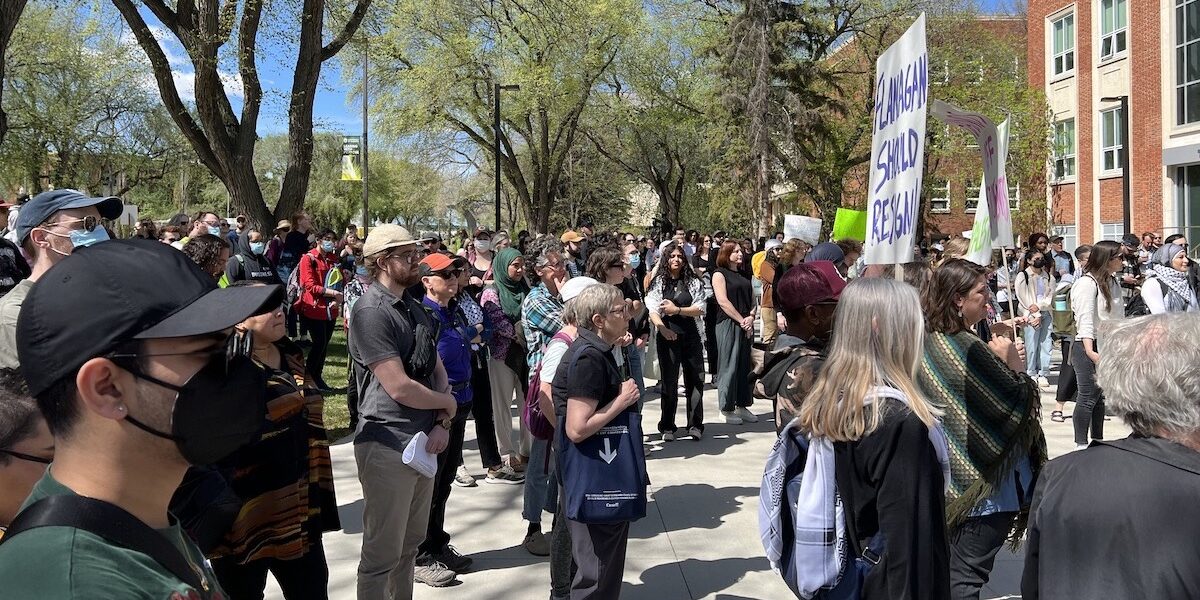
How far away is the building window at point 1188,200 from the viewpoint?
28.2 metres

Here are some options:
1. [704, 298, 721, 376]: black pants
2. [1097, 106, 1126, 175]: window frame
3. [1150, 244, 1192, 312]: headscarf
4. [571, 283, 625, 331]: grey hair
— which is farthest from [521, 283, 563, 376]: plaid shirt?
[1097, 106, 1126, 175]: window frame

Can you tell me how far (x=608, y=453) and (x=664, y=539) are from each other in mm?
2103

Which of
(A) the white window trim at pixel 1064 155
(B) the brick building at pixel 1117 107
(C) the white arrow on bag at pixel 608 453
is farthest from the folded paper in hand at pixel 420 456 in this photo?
(A) the white window trim at pixel 1064 155

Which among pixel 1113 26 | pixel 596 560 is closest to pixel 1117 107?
pixel 1113 26

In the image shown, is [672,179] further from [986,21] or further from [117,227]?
[117,227]

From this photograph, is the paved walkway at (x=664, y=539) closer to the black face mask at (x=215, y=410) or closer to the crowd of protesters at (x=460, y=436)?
the crowd of protesters at (x=460, y=436)

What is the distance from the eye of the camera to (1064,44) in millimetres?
34438

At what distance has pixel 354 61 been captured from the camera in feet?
113

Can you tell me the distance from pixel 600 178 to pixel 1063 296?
43.6 m

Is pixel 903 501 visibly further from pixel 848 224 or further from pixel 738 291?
pixel 848 224

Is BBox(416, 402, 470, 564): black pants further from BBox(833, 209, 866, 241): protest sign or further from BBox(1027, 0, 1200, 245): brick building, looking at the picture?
BBox(1027, 0, 1200, 245): brick building

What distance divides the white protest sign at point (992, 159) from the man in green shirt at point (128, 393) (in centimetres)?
495

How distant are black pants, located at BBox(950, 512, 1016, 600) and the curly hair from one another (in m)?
4.15

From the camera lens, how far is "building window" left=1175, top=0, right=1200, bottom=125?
2745 cm
